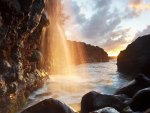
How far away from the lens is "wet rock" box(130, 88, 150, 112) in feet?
46.7

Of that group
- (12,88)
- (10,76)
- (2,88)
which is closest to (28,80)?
(12,88)

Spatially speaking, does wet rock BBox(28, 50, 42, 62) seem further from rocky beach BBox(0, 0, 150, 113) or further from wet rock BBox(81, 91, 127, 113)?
wet rock BBox(81, 91, 127, 113)

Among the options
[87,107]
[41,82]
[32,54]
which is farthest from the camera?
[41,82]

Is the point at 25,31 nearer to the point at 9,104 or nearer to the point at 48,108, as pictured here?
the point at 9,104

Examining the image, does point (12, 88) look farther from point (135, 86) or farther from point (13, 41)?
point (135, 86)

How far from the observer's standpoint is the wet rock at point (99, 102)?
589 inches

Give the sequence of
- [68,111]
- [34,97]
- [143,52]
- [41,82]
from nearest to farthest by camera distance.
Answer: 1. [68,111]
2. [34,97]
3. [41,82]
4. [143,52]

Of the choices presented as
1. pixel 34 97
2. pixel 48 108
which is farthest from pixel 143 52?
pixel 48 108

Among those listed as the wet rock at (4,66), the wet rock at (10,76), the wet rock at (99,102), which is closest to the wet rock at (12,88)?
the wet rock at (10,76)

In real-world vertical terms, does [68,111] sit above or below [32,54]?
below

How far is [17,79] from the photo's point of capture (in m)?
17.2

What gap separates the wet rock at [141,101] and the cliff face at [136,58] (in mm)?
21117

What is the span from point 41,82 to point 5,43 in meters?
11.0

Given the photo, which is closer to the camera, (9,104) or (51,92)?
(9,104)
